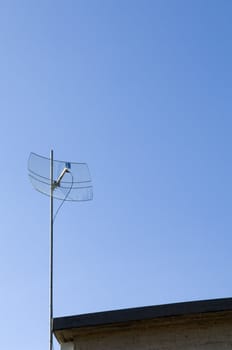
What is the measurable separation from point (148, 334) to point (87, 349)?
36.4 inches

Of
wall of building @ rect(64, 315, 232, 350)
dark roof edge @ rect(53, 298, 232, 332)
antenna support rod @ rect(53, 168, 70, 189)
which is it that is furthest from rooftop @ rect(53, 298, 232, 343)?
antenna support rod @ rect(53, 168, 70, 189)

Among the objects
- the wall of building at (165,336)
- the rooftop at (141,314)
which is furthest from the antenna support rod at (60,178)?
the wall of building at (165,336)

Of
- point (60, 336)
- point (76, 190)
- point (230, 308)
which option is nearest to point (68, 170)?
point (76, 190)

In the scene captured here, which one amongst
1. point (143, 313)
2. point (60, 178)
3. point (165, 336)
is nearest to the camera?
point (143, 313)

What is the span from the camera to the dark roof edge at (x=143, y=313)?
903 cm

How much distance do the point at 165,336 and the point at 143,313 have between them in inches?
19.7

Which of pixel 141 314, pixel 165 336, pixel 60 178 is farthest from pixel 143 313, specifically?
pixel 60 178

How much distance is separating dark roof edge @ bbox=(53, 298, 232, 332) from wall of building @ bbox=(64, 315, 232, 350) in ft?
0.66

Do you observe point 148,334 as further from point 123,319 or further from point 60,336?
point 60,336

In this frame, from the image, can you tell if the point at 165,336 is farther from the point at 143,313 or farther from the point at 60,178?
the point at 60,178

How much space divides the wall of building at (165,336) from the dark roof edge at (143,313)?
201 millimetres

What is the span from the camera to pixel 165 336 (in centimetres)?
922

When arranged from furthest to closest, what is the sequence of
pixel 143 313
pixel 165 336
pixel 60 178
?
pixel 60 178
pixel 165 336
pixel 143 313

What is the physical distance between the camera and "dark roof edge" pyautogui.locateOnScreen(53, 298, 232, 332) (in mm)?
9031
